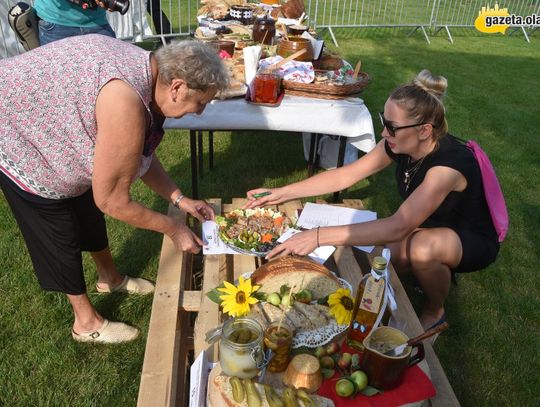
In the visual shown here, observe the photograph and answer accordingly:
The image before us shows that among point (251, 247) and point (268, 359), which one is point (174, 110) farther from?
point (268, 359)

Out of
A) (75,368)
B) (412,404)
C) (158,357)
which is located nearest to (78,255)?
(75,368)

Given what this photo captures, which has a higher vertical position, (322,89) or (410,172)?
(322,89)

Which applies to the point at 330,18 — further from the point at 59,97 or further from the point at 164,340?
the point at 164,340

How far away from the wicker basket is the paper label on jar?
1.96 m

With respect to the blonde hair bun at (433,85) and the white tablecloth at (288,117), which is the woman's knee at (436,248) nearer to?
the blonde hair bun at (433,85)

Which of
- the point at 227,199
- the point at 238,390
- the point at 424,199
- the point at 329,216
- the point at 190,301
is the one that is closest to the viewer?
the point at 238,390

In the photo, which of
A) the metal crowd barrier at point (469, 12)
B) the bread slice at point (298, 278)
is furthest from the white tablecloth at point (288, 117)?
the metal crowd barrier at point (469, 12)

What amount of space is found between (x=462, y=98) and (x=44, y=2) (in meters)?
6.12

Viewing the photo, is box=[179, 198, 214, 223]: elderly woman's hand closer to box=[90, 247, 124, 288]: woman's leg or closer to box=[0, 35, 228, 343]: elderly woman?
box=[0, 35, 228, 343]: elderly woman

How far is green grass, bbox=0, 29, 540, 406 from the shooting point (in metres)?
2.41

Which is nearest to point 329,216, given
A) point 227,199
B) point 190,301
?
point 190,301

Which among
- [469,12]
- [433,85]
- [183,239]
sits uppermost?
[433,85]

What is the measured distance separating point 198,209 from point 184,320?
2.12 feet

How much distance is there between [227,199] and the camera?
418 centimetres
